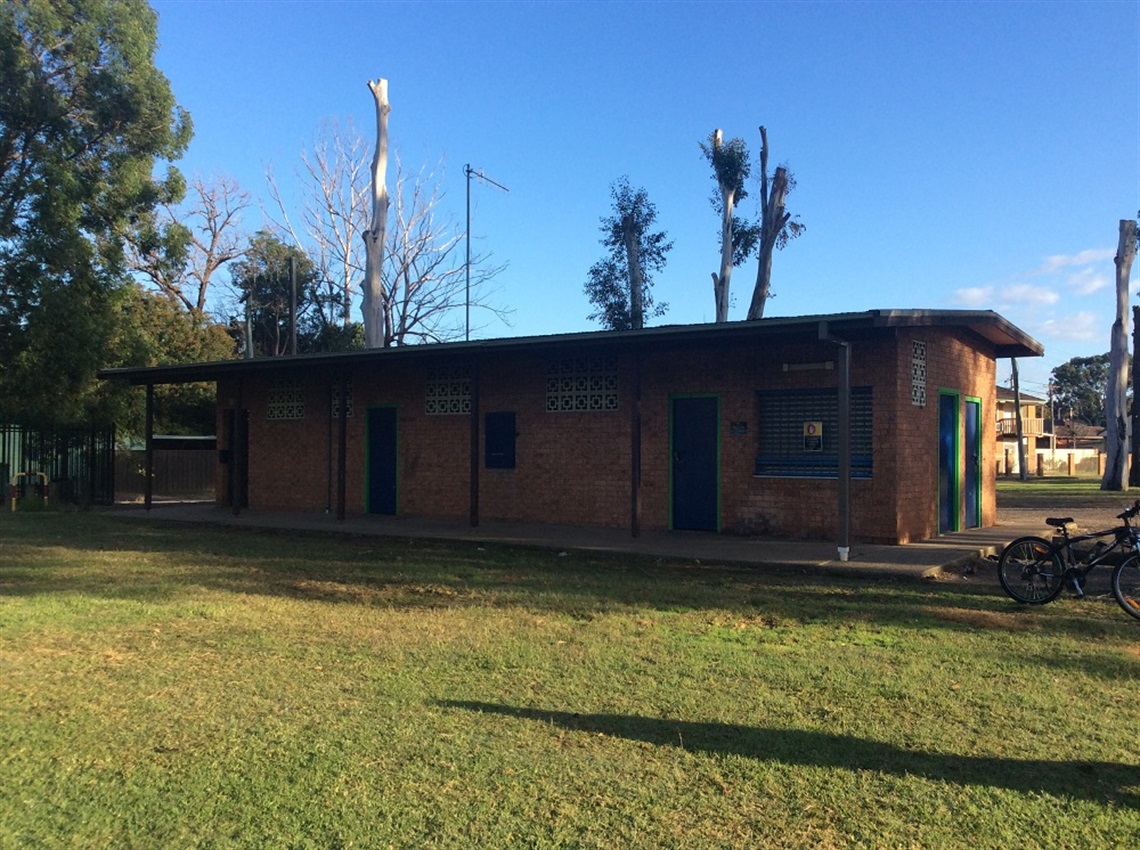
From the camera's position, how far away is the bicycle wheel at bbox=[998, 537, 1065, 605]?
27.9 ft

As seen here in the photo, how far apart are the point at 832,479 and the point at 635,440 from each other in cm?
282

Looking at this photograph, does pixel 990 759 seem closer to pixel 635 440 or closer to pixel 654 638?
pixel 654 638

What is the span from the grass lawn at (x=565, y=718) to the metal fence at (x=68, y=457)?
1317cm

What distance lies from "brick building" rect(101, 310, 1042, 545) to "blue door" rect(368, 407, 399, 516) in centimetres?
3

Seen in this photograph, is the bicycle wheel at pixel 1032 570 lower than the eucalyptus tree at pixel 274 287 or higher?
lower

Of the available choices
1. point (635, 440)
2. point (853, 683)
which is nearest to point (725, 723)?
point (853, 683)

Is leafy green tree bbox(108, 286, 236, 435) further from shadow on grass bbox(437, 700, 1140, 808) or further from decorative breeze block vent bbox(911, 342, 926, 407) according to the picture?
shadow on grass bbox(437, 700, 1140, 808)

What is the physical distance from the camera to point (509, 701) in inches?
212

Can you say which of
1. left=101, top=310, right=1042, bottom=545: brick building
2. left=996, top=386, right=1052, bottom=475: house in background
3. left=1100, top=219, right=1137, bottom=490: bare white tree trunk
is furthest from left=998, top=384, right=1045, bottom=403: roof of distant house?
left=101, top=310, right=1042, bottom=545: brick building

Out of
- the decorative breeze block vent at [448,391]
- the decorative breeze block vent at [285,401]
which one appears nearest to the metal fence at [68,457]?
the decorative breeze block vent at [285,401]

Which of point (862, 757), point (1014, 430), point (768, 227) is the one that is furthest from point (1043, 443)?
point (862, 757)

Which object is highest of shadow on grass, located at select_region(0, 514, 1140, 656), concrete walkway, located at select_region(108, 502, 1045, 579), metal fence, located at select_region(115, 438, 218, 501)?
metal fence, located at select_region(115, 438, 218, 501)

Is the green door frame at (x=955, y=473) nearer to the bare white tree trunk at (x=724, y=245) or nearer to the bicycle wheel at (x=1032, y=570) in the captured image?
the bicycle wheel at (x=1032, y=570)

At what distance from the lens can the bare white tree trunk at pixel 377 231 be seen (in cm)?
2612
